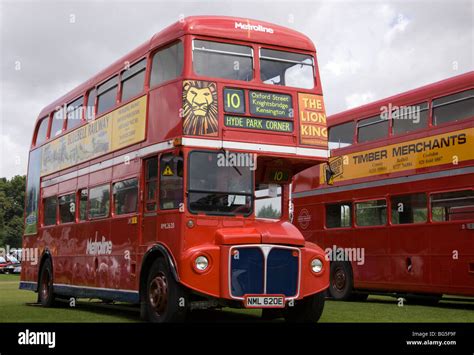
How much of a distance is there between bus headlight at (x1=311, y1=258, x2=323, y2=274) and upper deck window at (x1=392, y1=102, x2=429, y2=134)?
6343 mm

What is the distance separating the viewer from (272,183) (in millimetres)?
12258

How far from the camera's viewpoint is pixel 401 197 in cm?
1697

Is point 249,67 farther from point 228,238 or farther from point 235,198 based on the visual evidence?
point 228,238

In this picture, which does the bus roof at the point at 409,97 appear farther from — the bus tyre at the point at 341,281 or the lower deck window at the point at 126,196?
the lower deck window at the point at 126,196

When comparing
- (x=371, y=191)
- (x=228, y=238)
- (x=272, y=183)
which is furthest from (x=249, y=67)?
(x=371, y=191)

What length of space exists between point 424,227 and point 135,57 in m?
7.23

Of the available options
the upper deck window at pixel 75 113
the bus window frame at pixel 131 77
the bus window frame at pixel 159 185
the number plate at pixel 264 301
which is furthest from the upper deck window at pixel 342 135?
the number plate at pixel 264 301

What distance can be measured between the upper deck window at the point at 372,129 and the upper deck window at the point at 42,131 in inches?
308

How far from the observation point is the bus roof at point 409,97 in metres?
15.5

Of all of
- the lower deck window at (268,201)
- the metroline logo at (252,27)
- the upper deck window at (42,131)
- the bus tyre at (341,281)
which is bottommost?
the bus tyre at (341,281)

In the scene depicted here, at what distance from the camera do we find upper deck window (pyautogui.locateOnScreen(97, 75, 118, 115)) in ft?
47.3

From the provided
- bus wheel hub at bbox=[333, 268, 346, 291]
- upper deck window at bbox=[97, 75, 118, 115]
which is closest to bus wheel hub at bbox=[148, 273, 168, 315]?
upper deck window at bbox=[97, 75, 118, 115]

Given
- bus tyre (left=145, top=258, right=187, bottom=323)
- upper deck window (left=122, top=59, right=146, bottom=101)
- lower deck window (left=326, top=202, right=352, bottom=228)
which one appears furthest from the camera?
lower deck window (left=326, top=202, right=352, bottom=228)

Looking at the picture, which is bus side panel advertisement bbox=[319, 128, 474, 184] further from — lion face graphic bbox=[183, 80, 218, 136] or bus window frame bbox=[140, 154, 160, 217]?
bus window frame bbox=[140, 154, 160, 217]
